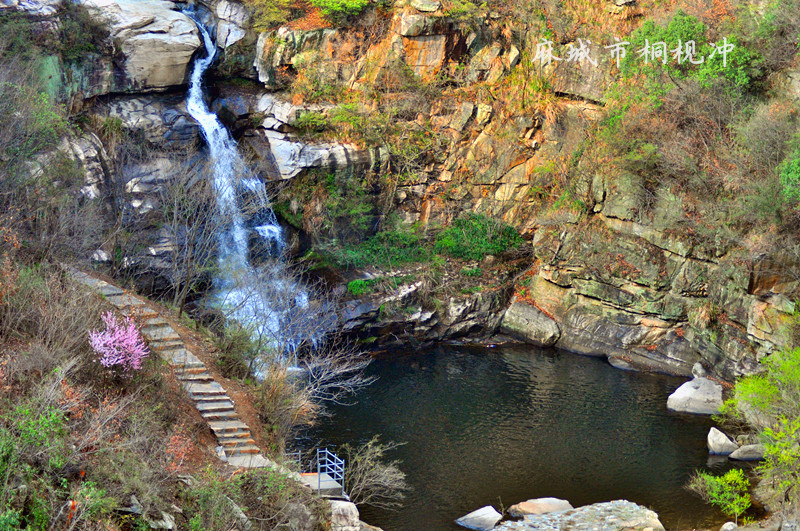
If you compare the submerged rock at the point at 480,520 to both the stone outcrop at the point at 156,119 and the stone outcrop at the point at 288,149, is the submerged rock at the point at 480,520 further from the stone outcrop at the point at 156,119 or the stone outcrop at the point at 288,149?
the stone outcrop at the point at 156,119

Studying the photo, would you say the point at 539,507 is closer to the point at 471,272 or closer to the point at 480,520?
the point at 480,520

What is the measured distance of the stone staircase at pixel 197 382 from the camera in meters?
16.8

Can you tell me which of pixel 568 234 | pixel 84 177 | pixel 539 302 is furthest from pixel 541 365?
pixel 84 177

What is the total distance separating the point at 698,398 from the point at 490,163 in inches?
601

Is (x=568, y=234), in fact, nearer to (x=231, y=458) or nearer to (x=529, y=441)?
(x=529, y=441)

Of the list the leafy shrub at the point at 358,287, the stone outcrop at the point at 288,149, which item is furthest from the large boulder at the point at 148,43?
the leafy shrub at the point at 358,287

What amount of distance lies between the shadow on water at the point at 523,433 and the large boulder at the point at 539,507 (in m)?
0.53

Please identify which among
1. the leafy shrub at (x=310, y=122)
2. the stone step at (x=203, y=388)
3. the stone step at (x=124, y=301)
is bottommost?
the stone step at (x=203, y=388)

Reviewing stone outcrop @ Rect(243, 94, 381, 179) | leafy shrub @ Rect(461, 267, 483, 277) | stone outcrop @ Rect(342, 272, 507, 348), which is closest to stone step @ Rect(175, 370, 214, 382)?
stone outcrop @ Rect(342, 272, 507, 348)

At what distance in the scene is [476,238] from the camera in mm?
34906

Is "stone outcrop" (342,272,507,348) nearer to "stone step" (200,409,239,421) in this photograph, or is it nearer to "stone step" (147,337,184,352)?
"stone step" (147,337,184,352)

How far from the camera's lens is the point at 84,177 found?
25.1m

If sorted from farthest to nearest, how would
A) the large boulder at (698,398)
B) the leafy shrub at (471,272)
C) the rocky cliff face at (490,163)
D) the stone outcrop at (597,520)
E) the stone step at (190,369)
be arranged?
the leafy shrub at (471,272), the rocky cliff face at (490,163), the large boulder at (698,398), the stone step at (190,369), the stone outcrop at (597,520)

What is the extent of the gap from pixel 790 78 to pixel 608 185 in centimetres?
821
